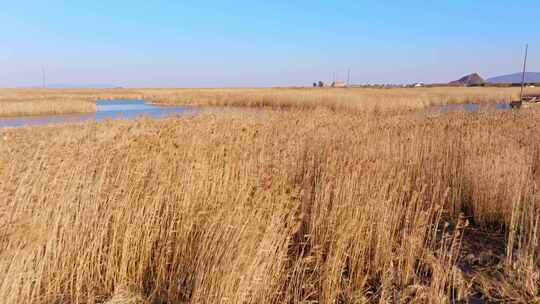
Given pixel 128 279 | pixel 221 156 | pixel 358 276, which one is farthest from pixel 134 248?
pixel 358 276

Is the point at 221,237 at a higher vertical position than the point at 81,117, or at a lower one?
lower

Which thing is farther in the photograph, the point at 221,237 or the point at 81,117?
the point at 81,117

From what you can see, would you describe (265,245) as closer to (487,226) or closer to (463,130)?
(487,226)

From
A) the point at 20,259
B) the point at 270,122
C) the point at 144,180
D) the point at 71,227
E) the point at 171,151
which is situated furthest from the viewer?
the point at 270,122

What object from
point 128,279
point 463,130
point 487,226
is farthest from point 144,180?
point 463,130

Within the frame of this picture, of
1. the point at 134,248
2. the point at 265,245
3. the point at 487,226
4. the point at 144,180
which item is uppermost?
the point at 144,180

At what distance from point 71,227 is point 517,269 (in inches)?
144

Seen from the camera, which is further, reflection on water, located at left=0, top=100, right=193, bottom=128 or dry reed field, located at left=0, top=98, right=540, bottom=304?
reflection on water, located at left=0, top=100, right=193, bottom=128

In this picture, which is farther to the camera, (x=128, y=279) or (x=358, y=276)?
(x=358, y=276)

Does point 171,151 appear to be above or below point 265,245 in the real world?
above

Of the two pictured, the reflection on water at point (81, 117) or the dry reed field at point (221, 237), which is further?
the reflection on water at point (81, 117)

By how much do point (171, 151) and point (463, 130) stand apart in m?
5.32

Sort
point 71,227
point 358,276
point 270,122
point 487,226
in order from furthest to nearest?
1. point 270,122
2. point 487,226
3. point 358,276
4. point 71,227

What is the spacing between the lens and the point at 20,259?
84.5 inches
